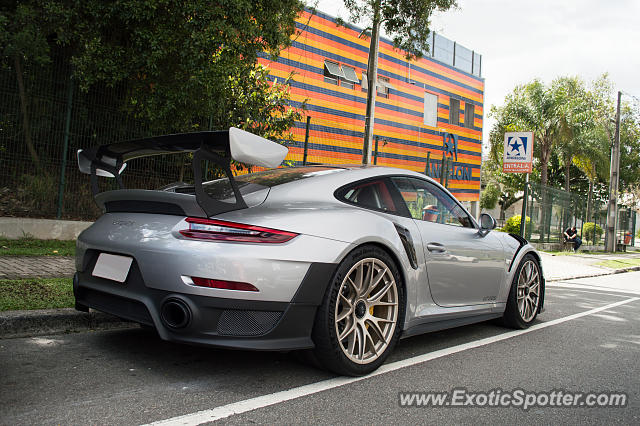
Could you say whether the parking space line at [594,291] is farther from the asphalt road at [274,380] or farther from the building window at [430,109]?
the building window at [430,109]

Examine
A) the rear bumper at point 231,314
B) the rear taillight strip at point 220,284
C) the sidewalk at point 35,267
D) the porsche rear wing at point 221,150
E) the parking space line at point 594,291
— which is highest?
the porsche rear wing at point 221,150

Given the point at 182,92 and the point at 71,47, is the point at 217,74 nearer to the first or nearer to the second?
the point at 182,92

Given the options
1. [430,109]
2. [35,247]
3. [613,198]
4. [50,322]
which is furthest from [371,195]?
[613,198]

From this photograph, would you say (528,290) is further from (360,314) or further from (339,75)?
(339,75)

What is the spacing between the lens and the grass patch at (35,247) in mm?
7266

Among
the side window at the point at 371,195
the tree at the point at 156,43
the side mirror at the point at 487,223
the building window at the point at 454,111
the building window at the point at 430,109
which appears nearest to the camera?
the side window at the point at 371,195

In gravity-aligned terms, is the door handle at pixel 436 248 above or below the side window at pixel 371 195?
below

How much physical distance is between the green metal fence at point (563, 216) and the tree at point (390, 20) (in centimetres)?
914

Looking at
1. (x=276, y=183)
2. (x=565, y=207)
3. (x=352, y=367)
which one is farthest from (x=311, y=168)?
(x=565, y=207)

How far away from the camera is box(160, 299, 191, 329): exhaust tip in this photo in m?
2.88

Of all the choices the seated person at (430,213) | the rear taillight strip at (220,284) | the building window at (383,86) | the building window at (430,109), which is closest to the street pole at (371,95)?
the seated person at (430,213)

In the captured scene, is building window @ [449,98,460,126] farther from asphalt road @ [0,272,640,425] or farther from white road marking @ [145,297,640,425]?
white road marking @ [145,297,640,425]

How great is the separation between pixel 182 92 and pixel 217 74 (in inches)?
25.4
